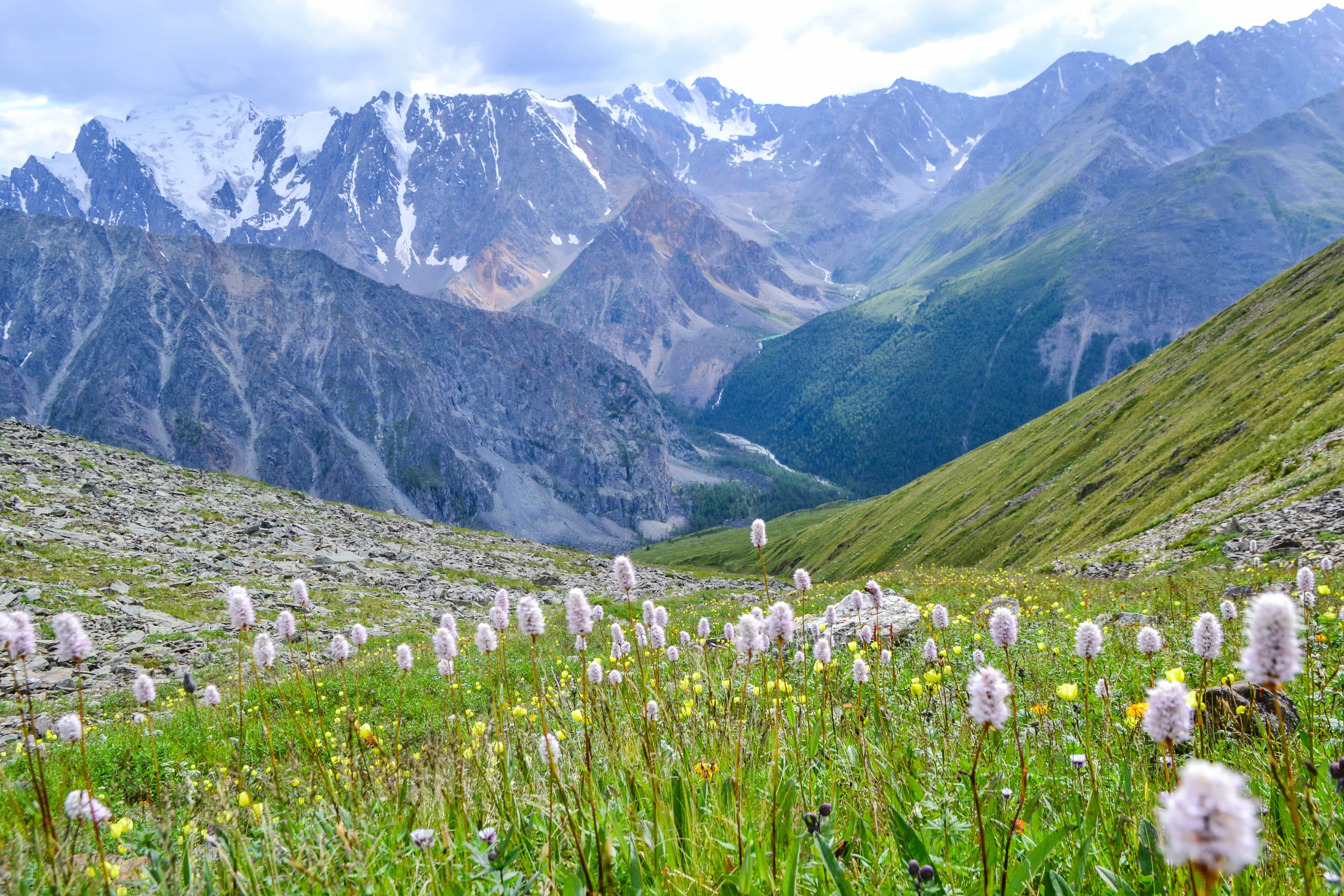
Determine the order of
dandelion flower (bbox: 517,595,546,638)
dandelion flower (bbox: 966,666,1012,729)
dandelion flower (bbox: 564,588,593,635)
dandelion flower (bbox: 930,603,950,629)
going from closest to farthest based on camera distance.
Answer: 1. dandelion flower (bbox: 966,666,1012,729)
2. dandelion flower (bbox: 564,588,593,635)
3. dandelion flower (bbox: 517,595,546,638)
4. dandelion flower (bbox: 930,603,950,629)

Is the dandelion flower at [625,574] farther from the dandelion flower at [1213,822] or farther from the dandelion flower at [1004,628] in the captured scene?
the dandelion flower at [1213,822]

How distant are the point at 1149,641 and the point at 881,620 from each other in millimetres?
8013

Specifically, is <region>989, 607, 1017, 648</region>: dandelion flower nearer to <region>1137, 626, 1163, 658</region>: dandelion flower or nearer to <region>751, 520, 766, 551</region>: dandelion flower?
<region>1137, 626, 1163, 658</region>: dandelion flower

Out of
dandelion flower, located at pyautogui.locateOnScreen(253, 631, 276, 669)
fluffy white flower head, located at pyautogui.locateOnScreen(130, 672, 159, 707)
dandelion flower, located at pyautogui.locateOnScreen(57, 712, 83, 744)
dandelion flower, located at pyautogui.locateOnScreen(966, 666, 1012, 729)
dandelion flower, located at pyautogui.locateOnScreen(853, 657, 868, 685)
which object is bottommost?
dandelion flower, located at pyautogui.locateOnScreen(57, 712, 83, 744)

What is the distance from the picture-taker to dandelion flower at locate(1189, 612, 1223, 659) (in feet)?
11.1

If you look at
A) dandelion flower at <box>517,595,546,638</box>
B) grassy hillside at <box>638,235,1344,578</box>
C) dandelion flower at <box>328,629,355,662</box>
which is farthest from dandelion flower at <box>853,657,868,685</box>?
grassy hillside at <box>638,235,1344,578</box>

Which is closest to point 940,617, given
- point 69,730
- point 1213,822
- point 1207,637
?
point 1207,637

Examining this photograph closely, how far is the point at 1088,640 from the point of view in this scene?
4074mm

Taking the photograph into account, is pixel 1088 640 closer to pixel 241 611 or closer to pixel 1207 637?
pixel 1207 637

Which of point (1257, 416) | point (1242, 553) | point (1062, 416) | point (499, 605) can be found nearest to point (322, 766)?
point (499, 605)

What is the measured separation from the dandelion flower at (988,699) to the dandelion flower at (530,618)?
203 centimetres

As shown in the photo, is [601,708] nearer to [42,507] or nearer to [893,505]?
[42,507]

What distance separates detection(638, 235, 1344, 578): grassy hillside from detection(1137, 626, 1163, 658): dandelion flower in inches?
1149

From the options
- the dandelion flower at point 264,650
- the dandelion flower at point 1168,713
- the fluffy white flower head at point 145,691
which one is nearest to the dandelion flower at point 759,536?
the dandelion flower at point 1168,713
